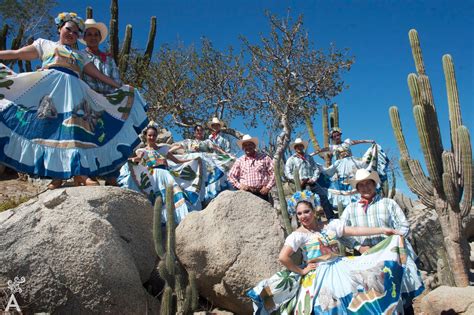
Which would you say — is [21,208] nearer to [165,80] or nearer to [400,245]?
[400,245]

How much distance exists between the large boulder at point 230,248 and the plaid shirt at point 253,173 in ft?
5.09

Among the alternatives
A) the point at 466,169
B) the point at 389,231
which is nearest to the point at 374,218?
the point at 389,231

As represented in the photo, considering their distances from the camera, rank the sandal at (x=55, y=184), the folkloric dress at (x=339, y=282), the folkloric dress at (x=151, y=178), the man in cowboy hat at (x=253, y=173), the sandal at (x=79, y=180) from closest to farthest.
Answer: the folkloric dress at (x=339, y=282)
the sandal at (x=55, y=184)
the sandal at (x=79, y=180)
the folkloric dress at (x=151, y=178)
the man in cowboy hat at (x=253, y=173)

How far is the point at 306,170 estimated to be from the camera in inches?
335

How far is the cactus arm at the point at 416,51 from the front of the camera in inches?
352

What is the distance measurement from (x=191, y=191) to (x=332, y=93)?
1084 cm

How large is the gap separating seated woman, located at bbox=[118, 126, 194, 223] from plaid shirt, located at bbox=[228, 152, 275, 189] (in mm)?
1031

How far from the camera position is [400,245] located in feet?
13.5

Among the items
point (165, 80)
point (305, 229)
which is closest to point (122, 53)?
point (165, 80)

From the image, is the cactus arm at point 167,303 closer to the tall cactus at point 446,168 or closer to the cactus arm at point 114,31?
the tall cactus at point 446,168

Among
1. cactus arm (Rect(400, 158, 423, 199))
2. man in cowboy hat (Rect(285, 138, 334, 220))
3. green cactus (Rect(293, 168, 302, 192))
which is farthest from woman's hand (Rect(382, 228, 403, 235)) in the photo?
cactus arm (Rect(400, 158, 423, 199))

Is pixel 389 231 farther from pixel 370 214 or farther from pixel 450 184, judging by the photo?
pixel 450 184

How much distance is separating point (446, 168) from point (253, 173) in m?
3.30

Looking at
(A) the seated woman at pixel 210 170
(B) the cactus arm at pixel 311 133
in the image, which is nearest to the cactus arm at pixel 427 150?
(A) the seated woman at pixel 210 170
